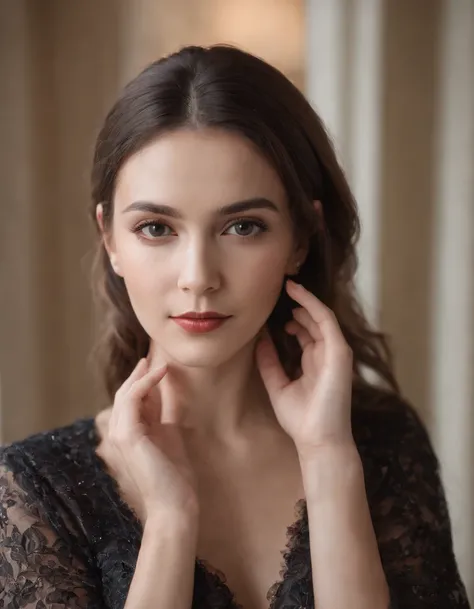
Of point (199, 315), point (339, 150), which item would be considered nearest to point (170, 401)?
point (199, 315)

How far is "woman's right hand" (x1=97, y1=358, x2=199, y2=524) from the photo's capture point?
1105 millimetres

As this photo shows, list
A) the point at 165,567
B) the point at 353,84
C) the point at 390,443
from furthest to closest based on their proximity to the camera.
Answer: the point at 353,84
the point at 390,443
the point at 165,567

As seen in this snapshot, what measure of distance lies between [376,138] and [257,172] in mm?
731

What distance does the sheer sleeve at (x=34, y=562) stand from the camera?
3.45ft

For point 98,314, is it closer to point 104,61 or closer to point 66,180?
point 66,180

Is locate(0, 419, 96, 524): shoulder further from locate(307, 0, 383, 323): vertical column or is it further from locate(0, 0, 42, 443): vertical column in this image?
locate(307, 0, 383, 323): vertical column

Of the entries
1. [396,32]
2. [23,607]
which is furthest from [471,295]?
[23,607]

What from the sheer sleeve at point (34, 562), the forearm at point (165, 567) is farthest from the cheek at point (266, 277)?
the sheer sleeve at point (34, 562)

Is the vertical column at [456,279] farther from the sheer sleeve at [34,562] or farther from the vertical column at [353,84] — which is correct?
the sheer sleeve at [34,562]

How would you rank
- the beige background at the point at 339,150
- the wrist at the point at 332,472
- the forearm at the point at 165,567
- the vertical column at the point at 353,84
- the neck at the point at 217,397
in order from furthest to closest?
the vertical column at the point at 353,84 < the beige background at the point at 339,150 < the neck at the point at 217,397 < the wrist at the point at 332,472 < the forearm at the point at 165,567

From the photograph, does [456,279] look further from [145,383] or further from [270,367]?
[145,383]

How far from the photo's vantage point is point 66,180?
1.62m

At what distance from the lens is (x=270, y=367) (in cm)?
132

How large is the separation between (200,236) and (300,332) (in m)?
0.33
